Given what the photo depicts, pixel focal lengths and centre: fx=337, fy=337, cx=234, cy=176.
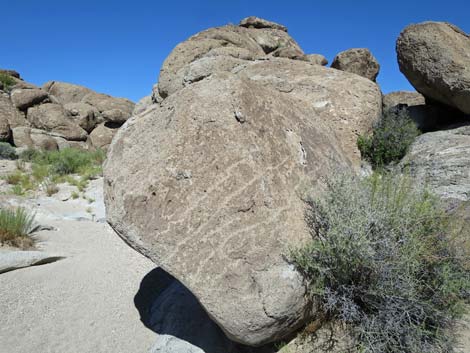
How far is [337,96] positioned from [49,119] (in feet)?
63.3

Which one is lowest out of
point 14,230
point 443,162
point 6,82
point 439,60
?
point 14,230

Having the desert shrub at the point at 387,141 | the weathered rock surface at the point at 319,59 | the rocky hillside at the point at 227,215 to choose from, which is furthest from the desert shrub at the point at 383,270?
the weathered rock surface at the point at 319,59

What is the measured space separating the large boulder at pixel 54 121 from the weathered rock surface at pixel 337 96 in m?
17.5

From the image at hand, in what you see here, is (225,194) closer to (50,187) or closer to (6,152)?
(50,187)

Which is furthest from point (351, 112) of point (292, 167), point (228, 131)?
point (228, 131)

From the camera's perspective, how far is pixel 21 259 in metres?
4.07

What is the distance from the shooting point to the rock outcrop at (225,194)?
7.13ft

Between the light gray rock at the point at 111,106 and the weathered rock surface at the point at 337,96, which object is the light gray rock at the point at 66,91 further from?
the weathered rock surface at the point at 337,96

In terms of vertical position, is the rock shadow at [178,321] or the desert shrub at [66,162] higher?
the desert shrub at [66,162]

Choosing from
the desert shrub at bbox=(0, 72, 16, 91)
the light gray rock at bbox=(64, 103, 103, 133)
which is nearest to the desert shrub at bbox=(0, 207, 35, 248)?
the light gray rock at bbox=(64, 103, 103, 133)

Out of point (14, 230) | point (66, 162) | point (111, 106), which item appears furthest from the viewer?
point (111, 106)

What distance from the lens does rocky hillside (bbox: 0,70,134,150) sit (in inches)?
669

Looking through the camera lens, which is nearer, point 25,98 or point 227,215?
→ point 227,215

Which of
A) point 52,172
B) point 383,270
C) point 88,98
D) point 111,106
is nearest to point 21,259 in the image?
point 383,270
